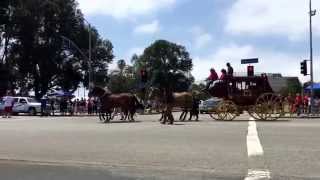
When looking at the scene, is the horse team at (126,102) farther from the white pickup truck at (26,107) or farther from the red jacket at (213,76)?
the white pickup truck at (26,107)

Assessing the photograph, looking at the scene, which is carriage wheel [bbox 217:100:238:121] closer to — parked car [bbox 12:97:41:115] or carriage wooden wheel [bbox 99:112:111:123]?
carriage wooden wheel [bbox 99:112:111:123]

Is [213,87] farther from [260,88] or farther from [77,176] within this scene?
[77,176]

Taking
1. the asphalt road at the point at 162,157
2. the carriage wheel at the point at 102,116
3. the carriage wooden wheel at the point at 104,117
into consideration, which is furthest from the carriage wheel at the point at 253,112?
the asphalt road at the point at 162,157

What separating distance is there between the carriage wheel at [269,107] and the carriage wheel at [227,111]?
45.3 inches

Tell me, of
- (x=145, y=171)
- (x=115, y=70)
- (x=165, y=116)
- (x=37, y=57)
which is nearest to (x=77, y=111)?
(x=37, y=57)

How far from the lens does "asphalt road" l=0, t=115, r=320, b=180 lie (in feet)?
42.7

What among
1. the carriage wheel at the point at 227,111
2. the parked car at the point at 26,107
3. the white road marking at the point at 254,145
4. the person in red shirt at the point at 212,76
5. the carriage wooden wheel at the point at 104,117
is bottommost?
the white road marking at the point at 254,145

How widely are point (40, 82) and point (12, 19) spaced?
8823 mm

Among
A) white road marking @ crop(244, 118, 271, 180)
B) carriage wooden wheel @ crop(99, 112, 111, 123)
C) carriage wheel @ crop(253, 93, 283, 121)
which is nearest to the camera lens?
white road marking @ crop(244, 118, 271, 180)

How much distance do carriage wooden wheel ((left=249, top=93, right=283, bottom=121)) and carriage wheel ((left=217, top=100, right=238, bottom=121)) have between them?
0.97 metres

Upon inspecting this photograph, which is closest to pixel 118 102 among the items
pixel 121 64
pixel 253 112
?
pixel 253 112

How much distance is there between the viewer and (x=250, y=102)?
3619 cm

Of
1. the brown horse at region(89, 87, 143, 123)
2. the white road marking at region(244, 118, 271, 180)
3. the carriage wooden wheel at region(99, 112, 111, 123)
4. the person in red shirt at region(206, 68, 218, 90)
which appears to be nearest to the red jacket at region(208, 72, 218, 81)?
the person in red shirt at region(206, 68, 218, 90)

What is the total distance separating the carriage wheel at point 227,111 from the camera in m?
35.9
